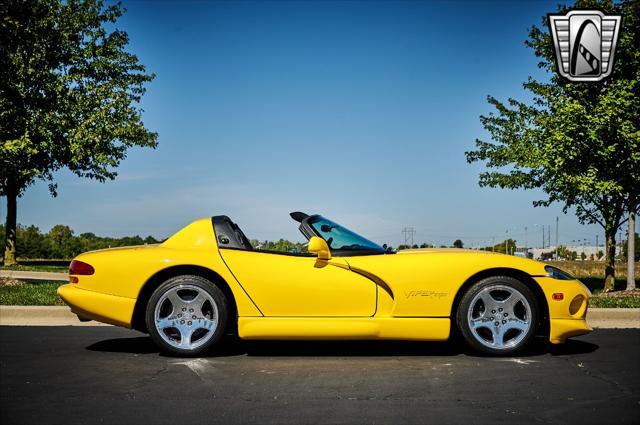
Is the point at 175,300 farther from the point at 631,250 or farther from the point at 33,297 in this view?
the point at 631,250

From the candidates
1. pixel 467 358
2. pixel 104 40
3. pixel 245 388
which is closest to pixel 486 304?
pixel 467 358

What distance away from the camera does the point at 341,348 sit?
21.2 ft

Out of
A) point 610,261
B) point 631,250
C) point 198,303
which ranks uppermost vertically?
point 631,250

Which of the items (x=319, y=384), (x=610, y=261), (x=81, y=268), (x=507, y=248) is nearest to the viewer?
(x=319, y=384)

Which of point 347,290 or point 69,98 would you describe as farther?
point 69,98

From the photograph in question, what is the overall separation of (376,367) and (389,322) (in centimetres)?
52

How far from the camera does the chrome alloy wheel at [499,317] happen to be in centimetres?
588

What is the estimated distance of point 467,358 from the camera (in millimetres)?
5855

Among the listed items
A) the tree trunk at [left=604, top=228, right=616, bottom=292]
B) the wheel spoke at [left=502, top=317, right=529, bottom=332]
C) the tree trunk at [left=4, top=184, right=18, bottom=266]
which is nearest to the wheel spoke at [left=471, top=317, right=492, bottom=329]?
the wheel spoke at [left=502, top=317, right=529, bottom=332]

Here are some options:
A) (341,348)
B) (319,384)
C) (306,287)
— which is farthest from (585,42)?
(319,384)

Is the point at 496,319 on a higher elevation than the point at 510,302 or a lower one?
lower

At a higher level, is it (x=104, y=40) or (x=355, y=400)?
(x=104, y=40)

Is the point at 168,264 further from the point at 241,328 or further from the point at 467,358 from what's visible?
the point at 467,358

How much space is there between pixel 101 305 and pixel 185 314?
0.84 meters
